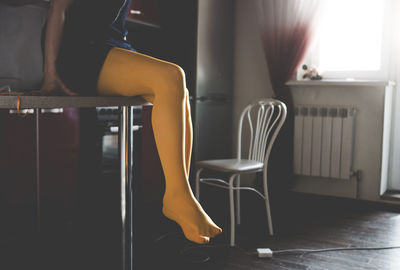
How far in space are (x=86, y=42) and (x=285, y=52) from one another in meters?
2.61

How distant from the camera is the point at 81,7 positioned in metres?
1.13

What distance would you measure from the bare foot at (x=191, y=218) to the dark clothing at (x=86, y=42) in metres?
0.37

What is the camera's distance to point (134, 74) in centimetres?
104

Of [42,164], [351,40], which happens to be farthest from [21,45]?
[351,40]

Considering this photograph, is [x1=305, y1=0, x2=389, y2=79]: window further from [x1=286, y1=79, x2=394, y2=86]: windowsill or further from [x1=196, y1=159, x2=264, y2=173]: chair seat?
[x1=196, y1=159, x2=264, y2=173]: chair seat

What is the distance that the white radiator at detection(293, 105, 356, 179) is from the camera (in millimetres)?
3264

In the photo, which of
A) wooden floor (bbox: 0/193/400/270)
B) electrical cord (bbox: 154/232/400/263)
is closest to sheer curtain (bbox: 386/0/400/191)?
wooden floor (bbox: 0/193/400/270)

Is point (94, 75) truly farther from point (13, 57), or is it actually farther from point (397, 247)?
point (397, 247)

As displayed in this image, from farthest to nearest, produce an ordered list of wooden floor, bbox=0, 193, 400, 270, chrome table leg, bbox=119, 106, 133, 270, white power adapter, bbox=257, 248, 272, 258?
white power adapter, bbox=257, 248, 272, 258
wooden floor, bbox=0, 193, 400, 270
chrome table leg, bbox=119, 106, 133, 270

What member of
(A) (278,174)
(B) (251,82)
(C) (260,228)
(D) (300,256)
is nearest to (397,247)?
(D) (300,256)

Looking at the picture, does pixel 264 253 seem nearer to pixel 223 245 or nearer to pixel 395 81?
pixel 223 245

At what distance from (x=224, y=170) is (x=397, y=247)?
3.46 ft

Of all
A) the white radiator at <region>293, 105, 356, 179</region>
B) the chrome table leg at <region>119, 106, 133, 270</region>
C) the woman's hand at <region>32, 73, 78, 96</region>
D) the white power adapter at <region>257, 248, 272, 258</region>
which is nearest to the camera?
the woman's hand at <region>32, 73, 78, 96</region>

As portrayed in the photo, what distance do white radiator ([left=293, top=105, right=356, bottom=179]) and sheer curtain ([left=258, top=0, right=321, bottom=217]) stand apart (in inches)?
3.0
